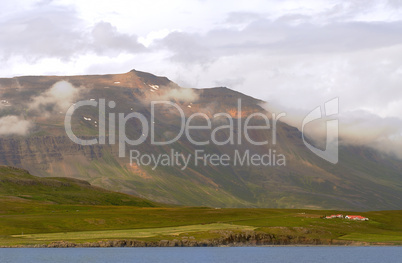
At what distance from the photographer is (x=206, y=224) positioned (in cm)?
19288

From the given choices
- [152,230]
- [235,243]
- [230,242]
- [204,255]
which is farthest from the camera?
[152,230]

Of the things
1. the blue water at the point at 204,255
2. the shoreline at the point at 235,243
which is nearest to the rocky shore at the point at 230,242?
the shoreline at the point at 235,243

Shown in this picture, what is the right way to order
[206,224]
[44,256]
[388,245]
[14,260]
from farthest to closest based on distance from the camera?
[206,224] → [388,245] → [44,256] → [14,260]

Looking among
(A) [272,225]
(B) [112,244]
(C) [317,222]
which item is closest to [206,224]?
(A) [272,225]

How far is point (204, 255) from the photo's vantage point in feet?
457

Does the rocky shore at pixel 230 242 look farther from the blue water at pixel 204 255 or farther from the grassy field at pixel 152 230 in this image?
the grassy field at pixel 152 230

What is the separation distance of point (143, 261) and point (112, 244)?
2767 cm

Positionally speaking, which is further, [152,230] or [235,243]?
[152,230]

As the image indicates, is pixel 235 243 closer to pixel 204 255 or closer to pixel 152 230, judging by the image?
pixel 204 255

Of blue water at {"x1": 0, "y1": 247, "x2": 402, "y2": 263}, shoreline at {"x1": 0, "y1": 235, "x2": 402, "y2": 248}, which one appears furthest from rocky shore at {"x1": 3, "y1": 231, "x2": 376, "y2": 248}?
blue water at {"x1": 0, "y1": 247, "x2": 402, "y2": 263}

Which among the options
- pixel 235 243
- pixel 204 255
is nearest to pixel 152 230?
pixel 235 243

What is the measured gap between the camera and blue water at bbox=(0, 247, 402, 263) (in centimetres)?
12850

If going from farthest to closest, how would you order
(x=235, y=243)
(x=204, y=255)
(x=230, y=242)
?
(x=235, y=243) < (x=230, y=242) < (x=204, y=255)

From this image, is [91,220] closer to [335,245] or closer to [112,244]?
[112,244]
